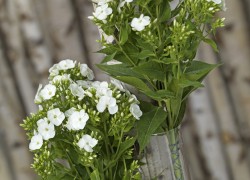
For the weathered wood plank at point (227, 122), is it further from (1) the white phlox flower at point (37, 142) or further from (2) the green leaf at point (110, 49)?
(1) the white phlox flower at point (37, 142)

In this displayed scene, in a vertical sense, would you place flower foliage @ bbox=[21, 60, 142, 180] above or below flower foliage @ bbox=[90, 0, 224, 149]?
below

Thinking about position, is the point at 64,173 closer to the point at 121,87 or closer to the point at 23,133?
the point at 121,87

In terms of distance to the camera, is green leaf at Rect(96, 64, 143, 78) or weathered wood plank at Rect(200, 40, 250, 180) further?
weathered wood plank at Rect(200, 40, 250, 180)

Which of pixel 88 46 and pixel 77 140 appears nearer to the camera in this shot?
pixel 77 140

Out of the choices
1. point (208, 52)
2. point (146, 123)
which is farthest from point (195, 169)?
point (146, 123)

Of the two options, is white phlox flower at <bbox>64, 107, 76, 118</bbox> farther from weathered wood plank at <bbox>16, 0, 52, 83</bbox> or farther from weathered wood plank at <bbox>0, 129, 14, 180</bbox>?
weathered wood plank at <bbox>0, 129, 14, 180</bbox>

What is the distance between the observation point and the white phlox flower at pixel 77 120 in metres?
0.84

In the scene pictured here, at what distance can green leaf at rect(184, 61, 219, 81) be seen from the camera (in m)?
0.87

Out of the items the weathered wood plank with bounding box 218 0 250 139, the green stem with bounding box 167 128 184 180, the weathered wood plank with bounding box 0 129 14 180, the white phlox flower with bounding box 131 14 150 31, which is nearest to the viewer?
the white phlox flower with bounding box 131 14 150 31

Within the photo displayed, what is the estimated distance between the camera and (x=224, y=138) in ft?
5.34

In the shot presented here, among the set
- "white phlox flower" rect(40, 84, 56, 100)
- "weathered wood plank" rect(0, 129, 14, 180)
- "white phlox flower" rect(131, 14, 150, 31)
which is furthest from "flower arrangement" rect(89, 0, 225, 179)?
"weathered wood plank" rect(0, 129, 14, 180)

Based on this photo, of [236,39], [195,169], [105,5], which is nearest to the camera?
[105,5]

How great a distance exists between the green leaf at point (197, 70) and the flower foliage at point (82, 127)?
103 mm

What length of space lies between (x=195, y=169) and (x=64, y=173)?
0.81 m
